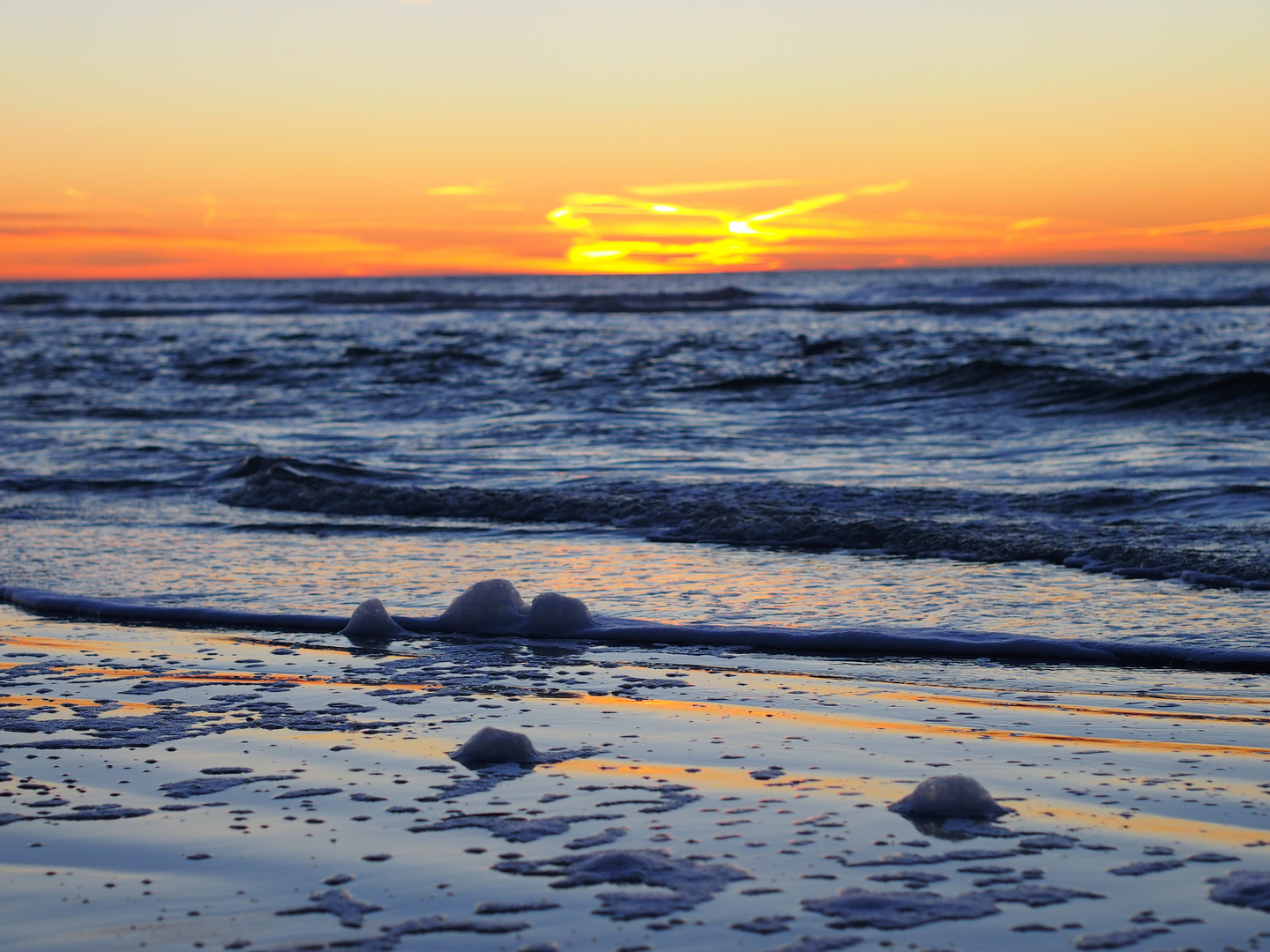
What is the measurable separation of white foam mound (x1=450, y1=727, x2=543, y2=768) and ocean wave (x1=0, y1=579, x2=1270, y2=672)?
1.38m

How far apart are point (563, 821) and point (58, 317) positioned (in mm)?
50222

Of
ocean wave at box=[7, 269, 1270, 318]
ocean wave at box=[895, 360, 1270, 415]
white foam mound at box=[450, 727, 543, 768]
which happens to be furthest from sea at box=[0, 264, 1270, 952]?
ocean wave at box=[7, 269, 1270, 318]

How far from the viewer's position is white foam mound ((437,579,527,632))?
4.42 m

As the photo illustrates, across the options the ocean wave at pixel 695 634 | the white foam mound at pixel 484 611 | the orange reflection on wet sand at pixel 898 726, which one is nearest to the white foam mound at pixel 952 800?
the orange reflection on wet sand at pixel 898 726

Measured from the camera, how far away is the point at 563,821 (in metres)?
2.46

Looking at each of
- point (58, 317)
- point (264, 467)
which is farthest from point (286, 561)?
point (58, 317)

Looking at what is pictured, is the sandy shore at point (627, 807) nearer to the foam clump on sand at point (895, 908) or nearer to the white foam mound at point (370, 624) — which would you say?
the foam clump on sand at point (895, 908)

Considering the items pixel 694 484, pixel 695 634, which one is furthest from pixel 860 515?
pixel 695 634

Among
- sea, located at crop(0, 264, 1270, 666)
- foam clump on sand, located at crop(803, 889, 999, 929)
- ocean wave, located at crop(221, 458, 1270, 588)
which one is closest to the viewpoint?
foam clump on sand, located at crop(803, 889, 999, 929)

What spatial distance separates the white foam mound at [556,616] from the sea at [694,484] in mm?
420

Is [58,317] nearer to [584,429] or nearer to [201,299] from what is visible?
[201,299]

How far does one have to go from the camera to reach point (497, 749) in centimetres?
285

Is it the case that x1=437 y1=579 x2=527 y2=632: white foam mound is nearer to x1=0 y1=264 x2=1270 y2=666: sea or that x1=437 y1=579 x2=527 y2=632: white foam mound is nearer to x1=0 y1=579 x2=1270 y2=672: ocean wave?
x1=0 y1=579 x2=1270 y2=672: ocean wave

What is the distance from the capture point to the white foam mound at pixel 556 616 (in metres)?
4.35
